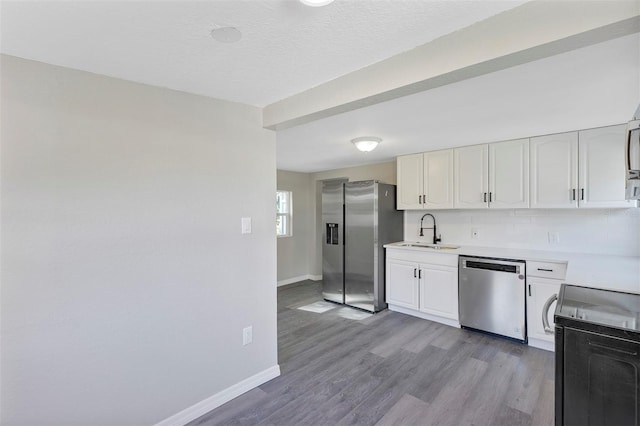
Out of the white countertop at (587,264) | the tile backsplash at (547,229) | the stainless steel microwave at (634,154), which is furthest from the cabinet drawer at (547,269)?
the stainless steel microwave at (634,154)

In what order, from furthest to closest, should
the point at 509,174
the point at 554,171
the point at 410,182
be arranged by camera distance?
1. the point at 410,182
2. the point at 509,174
3. the point at 554,171

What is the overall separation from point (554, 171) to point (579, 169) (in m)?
0.20

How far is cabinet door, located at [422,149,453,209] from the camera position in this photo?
3758 millimetres

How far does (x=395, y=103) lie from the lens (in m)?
2.18

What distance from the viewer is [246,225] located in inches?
89.4

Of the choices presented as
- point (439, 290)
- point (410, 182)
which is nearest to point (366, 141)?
point (410, 182)

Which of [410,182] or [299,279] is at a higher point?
[410,182]

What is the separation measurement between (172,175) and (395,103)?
5.46 ft

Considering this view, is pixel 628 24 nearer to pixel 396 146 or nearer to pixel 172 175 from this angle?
pixel 172 175

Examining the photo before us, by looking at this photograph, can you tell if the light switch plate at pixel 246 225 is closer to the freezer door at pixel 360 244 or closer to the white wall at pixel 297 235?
the freezer door at pixel 360 244

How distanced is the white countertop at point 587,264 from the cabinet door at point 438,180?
634 millimetres

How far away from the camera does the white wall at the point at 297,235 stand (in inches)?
220

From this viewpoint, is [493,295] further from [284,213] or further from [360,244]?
[284,213]

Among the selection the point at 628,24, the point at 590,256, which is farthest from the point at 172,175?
the point at 590,256
